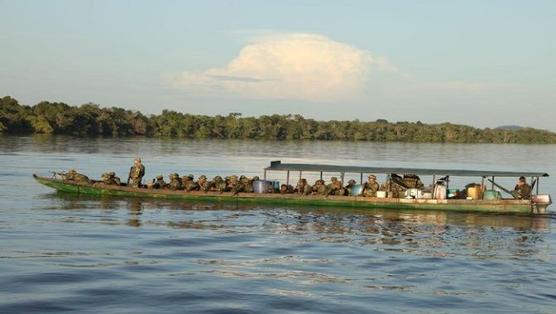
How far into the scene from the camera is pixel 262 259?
20.0 m

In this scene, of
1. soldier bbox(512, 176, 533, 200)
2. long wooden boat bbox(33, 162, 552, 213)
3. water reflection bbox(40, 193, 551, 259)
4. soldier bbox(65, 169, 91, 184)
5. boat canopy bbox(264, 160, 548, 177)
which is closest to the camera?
water reflection bbox(40, 193, 551, 259)

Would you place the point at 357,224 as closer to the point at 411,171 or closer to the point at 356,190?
the point at 356,190

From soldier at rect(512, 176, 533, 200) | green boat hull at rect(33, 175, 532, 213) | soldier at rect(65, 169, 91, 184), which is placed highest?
soldier at rect(512, 176, 533, 200)

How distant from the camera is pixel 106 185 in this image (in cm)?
3412

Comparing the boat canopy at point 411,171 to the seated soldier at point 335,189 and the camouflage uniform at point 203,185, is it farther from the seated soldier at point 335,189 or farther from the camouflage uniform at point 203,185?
the camouflage uniform at point 203,185

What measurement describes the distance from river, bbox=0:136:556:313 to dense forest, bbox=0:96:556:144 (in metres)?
89.7

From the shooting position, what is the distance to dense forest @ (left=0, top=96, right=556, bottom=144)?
119750mm

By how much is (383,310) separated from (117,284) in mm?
5384

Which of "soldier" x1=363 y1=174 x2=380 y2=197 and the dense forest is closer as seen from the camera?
"soldier" x1=363 y1=174 x2=380 y2=197

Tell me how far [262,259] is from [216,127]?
427 ft

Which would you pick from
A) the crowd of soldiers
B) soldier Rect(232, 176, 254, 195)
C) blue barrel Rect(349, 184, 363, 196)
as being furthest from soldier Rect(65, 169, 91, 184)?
blue barrel Rect(349, 184, 363, 196)

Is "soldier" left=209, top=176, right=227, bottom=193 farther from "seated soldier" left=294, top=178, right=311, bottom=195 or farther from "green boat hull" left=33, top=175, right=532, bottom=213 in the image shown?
"seated soldier" left=294, top=178, right=311, bottom=195

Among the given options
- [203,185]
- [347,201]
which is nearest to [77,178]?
[203,185]

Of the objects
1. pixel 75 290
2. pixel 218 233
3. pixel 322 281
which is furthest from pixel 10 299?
pixel 218 233
